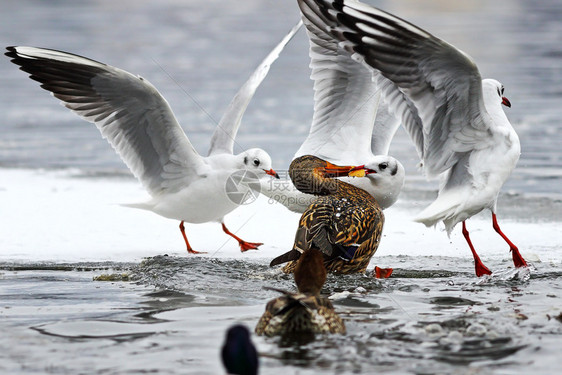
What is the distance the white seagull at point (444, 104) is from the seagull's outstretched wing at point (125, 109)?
1.69 meters

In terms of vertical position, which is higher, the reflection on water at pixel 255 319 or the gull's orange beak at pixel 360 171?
the gull's orange beak at pixel 360 171

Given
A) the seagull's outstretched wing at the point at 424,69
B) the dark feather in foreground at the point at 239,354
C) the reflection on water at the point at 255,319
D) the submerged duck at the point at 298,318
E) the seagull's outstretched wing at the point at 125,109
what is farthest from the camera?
the seagull's outstretched wing at the point at 125,109

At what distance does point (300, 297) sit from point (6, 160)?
26.4 feet

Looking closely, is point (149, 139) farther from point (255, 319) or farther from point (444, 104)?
point (255, 319)

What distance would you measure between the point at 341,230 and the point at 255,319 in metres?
1.26

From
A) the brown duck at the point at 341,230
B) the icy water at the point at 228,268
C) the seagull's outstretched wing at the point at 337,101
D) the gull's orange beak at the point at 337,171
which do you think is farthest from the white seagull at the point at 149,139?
the brown duck at the point at 341,230

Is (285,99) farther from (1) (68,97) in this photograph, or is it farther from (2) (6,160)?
(1) (68,97)

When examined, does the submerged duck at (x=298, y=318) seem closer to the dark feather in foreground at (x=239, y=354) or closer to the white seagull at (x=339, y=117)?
the dark feather in foreground at (x=239, y=354)

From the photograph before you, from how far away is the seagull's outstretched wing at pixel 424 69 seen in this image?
6.50 m

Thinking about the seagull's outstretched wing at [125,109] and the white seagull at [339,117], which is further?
the white seagull at [339,117]

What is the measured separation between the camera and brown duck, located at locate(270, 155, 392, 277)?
6.21 meters

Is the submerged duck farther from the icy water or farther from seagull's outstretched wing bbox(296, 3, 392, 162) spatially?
seagull's outstretched wing bbox(296, 3, 392, 162)

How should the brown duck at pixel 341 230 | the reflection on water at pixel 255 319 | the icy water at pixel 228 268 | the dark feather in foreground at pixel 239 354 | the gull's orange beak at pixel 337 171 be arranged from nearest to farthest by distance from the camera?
the dark feather in foreground at pixel 239 354, the reflection on water at pixel 255 319, the icy water at pixel 228 268, the brown duck at pixel 341 230, the gull's orange beak at pixel 337 171

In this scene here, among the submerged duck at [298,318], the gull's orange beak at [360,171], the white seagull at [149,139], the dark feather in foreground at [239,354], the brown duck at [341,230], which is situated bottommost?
the dark feather in foreground at [239,354]
